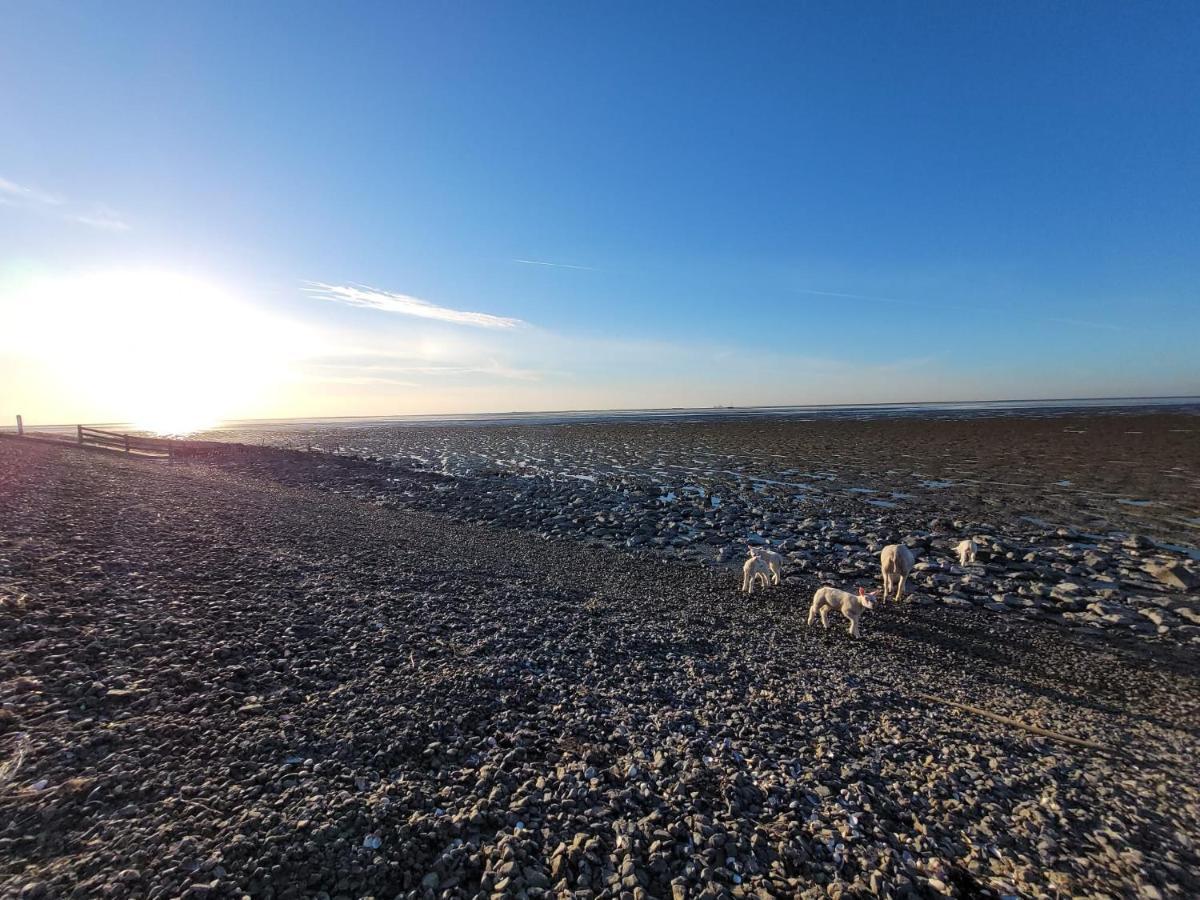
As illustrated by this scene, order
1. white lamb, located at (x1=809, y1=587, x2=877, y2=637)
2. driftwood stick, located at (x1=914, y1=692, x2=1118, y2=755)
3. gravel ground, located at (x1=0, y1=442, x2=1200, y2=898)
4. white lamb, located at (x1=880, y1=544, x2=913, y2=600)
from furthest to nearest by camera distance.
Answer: white lamb, located at (x1=880, y1=544, x2=913, y2=600), white lamb, located at (x1=809, y1=587, x2=877, y2=637), driftwood stick, located at (x1=914, y1=692, x2=1118, y2=755), gravel ground, located at (x1=0, y1=442, x2=1200, y2=898)

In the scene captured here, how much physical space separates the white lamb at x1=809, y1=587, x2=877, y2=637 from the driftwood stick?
7.81 feet

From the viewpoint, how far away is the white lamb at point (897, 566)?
12508 mm

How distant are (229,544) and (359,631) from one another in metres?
7.00

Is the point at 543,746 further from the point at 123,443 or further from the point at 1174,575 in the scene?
the point at 123,443

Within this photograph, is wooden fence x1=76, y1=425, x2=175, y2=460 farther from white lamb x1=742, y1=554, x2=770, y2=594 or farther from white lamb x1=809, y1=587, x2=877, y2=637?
white lamb x1=809, y1=587, x2=877, y2=637

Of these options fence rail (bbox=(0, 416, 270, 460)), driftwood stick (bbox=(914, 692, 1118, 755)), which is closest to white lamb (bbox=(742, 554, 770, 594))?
driftwood stick (bbox=(914, 692, 1118, 755))

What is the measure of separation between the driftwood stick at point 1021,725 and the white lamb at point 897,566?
5.05m

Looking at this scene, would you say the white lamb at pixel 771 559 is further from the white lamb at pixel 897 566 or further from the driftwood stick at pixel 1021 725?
the driftwood stick at pixel 1021 725

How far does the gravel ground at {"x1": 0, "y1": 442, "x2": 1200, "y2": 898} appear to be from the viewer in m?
4.43

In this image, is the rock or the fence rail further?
the fence rail

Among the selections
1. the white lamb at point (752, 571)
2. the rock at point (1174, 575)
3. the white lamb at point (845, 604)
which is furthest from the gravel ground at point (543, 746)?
the rock at point (1174, 575)

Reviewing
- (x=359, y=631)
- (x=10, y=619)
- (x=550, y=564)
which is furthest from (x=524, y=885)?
(x=550, y=564)

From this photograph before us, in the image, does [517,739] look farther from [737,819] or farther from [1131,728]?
[1131,728]

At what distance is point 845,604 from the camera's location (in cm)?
1047
